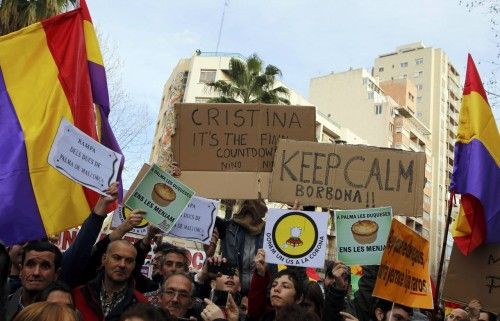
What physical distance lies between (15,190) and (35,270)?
85 cm

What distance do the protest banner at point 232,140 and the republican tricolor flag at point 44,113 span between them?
0.74m

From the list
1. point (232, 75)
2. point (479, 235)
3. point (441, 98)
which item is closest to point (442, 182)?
point (441, 98)

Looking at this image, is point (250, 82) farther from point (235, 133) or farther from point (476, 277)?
point (476, 277)

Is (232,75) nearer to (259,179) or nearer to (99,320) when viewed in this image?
(259,179)

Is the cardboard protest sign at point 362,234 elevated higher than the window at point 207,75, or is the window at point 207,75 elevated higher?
the window at point 207,75

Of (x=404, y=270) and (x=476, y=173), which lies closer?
(x=404, y=270)

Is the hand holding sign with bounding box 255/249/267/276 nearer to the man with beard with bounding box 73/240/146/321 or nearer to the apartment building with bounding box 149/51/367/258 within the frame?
the man with beard with bounding box 73/240/146/321

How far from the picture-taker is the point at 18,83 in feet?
17.8

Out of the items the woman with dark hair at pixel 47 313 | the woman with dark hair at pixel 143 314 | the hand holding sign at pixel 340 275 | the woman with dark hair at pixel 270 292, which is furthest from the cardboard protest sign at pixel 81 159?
the woman with dark hair at pixel 47 313

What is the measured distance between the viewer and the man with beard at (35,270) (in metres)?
4.11

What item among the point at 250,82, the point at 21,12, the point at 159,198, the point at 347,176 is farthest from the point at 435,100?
the point at 159,198

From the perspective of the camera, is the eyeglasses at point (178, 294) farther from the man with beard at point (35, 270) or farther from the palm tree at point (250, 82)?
the palm tree at point (250, 82)

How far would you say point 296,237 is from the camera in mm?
4973

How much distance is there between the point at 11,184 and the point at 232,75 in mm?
18368
